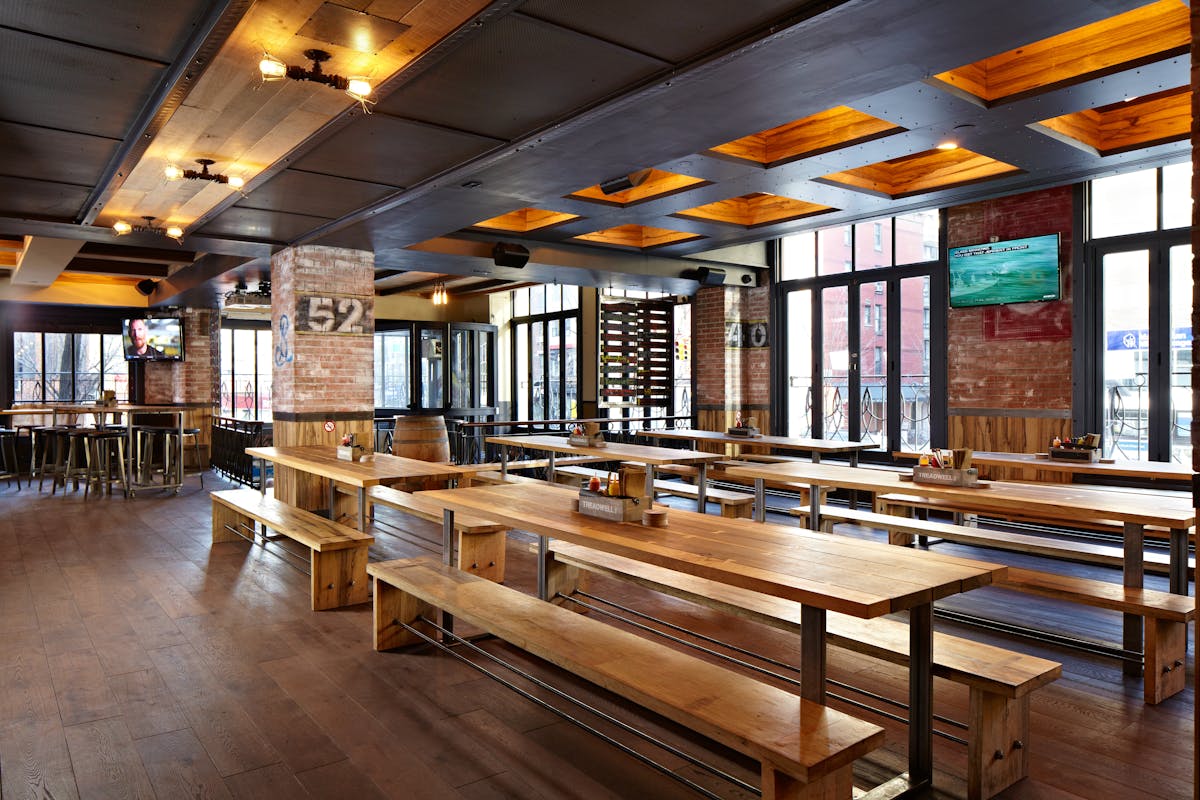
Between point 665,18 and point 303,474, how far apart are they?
213 inches

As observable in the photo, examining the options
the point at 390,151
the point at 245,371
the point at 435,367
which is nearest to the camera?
the point at 390,151

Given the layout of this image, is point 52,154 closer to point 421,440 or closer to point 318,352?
point 318,352

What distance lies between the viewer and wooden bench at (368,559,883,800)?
1826mm

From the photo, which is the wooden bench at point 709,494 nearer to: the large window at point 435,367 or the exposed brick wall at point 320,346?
the exposed brick wall at point 320,346

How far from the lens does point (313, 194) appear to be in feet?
17.4

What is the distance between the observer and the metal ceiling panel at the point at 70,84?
10.5ft

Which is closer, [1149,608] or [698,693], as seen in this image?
[698,693]

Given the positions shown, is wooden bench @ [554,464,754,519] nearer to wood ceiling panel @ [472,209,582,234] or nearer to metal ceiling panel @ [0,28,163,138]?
wood ceiling panel @ [472,209,582,234]

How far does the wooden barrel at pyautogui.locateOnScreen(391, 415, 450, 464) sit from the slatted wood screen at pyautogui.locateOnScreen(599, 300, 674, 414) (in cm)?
321

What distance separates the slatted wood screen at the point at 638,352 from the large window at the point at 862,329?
1.56m

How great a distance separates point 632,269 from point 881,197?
301 cm

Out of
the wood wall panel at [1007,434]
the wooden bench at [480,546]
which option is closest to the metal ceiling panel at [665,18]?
the wooden bench at [480,546]

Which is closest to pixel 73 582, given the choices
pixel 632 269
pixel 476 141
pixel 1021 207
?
pixel 476 141

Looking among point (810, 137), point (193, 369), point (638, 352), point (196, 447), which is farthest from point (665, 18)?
point (193, 369)
